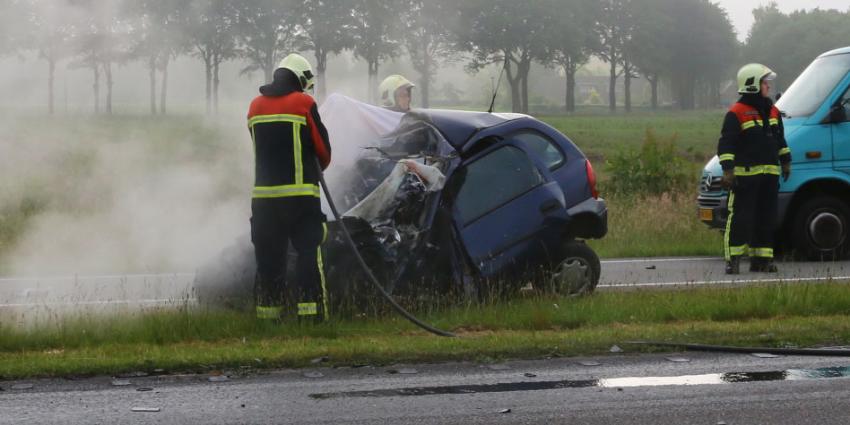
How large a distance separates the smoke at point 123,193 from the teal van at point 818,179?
553 cm

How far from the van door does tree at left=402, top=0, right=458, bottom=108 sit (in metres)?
5.20

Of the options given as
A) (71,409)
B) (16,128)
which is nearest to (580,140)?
(16,128)

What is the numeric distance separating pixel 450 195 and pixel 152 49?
140 inches

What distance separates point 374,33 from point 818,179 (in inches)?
202

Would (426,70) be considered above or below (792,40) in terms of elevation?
below

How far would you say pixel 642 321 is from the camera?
8.64 metres

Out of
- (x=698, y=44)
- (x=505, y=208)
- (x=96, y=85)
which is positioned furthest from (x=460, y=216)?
(x=698, y=44)

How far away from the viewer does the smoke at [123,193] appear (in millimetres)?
11688

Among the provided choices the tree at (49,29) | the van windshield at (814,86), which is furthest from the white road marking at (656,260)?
the tree at (49,29)

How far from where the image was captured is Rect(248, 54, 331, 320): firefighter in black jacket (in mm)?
8328

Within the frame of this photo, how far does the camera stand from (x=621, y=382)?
658 cm

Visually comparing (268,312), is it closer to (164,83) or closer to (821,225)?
(164,83)

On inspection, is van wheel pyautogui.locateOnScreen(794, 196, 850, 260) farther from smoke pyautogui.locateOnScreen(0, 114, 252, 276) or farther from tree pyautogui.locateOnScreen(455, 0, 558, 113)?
smoke pyautogui.locateOnScreen(0, 114, 252, 276)

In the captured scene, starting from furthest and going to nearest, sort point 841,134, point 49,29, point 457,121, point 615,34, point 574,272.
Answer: point 615,34
point 841,134
point 574,272
point 457,121
point 49,29
